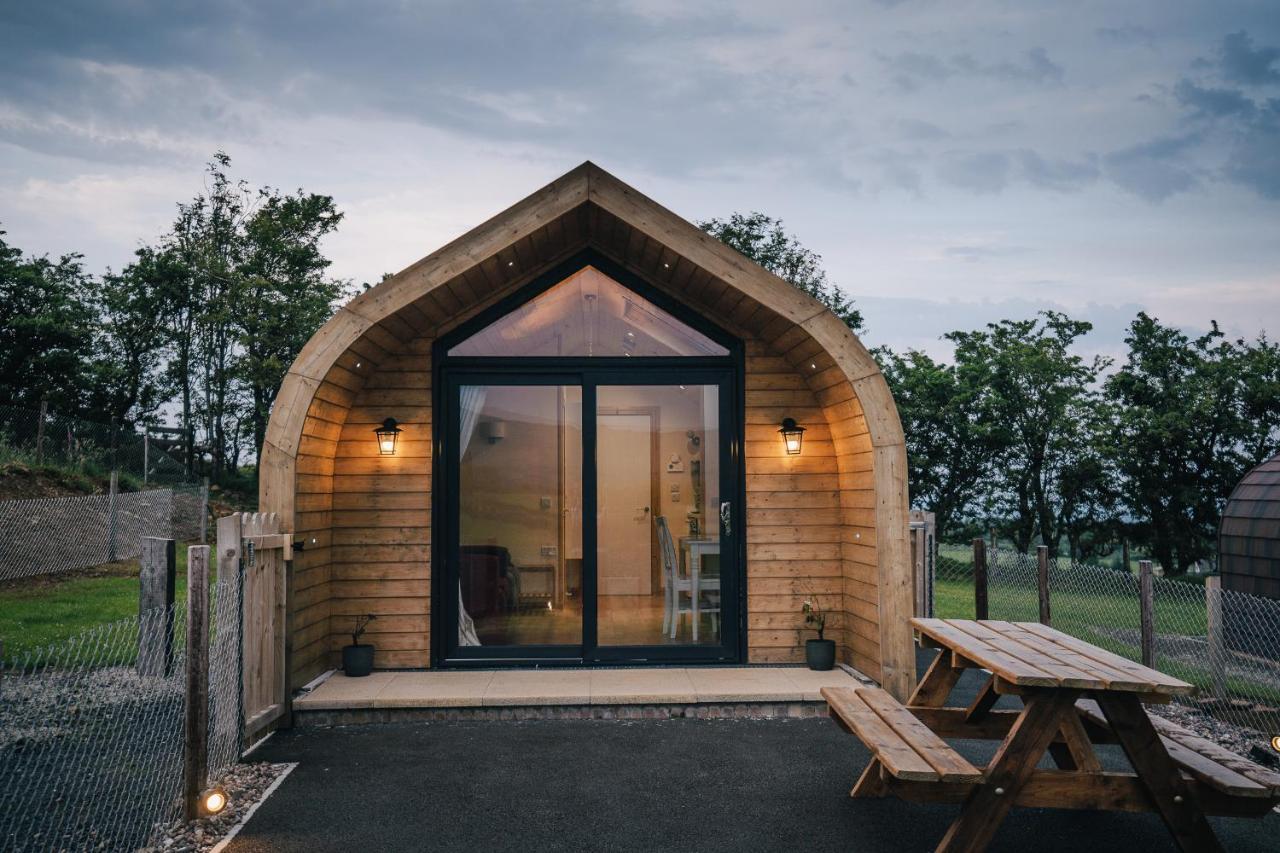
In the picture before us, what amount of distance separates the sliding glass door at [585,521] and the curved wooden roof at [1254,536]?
4905mm

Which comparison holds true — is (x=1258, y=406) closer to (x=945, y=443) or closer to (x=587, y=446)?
(x=945, y=443)

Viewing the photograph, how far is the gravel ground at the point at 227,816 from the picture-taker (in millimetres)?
3148

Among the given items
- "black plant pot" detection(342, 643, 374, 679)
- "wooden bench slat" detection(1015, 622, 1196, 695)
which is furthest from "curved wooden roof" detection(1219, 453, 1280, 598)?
"black plant pot" detection(342, 643, 374, 679)

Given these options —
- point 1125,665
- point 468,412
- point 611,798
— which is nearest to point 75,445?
point 468,412

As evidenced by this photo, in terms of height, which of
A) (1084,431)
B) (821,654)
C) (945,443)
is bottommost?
(821,654)

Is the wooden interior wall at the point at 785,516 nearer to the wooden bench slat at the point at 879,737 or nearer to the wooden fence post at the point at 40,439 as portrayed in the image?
the wooden bench slat at the point at 879,737

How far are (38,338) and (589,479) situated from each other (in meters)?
16.0

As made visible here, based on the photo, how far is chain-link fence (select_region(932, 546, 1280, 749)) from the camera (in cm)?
521

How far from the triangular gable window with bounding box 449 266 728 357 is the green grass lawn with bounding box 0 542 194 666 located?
180 inches

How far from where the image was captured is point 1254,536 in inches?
291

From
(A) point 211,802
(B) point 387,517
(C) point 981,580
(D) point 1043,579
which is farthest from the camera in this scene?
(C) point 981,580

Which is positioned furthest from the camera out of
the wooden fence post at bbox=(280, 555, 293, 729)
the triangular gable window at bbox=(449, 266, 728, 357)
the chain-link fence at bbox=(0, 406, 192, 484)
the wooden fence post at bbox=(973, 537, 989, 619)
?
the chain-link fence at bbox=(0, 406, 192, 484)

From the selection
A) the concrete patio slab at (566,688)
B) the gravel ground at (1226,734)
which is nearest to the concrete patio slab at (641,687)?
the concrete patio slab at (566,688)

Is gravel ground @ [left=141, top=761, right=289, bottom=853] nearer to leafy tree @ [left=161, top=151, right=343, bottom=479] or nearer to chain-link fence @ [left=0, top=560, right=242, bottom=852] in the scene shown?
chain-link fence @ [left=0, top=560, right=242, bottom=852]
